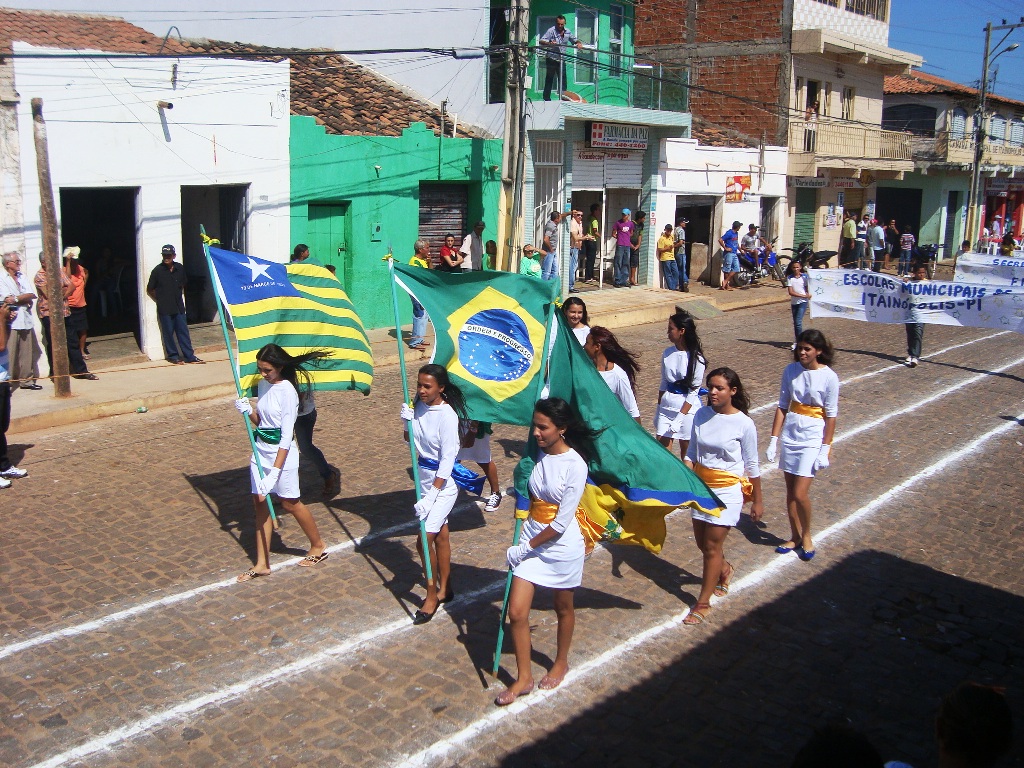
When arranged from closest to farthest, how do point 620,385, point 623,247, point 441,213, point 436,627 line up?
point 436,627 → point 620,385 → point 441,213 → point 623,247

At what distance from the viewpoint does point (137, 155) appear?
1427cm

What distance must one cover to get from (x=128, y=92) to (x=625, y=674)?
1157 centimetres

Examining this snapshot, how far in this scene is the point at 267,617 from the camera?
6.68 m

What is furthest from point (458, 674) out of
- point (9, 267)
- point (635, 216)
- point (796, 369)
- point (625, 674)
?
point (635, 216)

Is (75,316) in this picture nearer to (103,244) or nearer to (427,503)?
(103,244)

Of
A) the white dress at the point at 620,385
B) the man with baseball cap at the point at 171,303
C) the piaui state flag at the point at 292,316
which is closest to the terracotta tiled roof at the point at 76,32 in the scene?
the man with baseball cap at the point at 171,303

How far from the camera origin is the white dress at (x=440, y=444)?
21.4 ft

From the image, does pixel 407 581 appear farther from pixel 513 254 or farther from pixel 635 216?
pixel 635 216

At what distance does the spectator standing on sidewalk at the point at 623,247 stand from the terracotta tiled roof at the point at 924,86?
21867mm

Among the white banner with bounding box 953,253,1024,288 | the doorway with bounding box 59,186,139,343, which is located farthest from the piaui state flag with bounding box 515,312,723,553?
the doorway with bounding box 59,186,139,343

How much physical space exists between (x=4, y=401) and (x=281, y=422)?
385 centimetres

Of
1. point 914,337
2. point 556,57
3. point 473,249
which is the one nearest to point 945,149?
point 556,57

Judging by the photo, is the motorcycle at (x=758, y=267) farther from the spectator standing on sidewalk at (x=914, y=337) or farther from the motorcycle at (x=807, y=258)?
the spectator standing on sidewalk at (x=914, y=337)

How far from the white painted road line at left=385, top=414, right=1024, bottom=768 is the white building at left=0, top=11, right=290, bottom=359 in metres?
10.1
